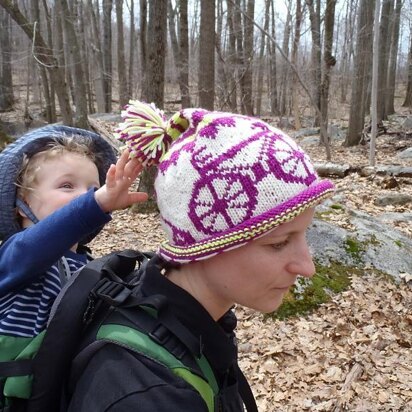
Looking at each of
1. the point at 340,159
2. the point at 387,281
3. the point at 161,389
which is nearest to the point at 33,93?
the point at 340,159

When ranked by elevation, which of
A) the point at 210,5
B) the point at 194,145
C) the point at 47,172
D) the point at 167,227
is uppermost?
the point at 210,5

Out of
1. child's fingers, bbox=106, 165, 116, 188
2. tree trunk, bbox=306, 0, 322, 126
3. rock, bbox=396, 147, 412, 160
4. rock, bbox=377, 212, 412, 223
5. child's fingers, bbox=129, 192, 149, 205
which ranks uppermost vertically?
tree trunk, bbox=306, 0, 322, 126

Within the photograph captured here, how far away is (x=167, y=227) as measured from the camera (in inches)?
55.0

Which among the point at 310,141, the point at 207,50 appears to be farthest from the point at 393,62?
the point at 207,50

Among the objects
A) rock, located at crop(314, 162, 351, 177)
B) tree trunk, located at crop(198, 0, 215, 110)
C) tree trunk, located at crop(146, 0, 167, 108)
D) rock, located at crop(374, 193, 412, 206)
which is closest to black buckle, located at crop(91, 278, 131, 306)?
tree trunk, located at crop(146, 0, 167, 108)

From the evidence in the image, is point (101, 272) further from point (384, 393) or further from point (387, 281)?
point (387, 281)

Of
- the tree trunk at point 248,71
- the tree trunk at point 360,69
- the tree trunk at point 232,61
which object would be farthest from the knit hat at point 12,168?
the tree trunk at point 248,71

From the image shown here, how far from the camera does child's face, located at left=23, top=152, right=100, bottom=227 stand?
1.70m

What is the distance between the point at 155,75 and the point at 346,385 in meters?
5.18

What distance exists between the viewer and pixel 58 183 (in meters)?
1.73

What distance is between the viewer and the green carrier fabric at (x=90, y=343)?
42.9 inches

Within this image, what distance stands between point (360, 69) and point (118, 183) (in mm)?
14339

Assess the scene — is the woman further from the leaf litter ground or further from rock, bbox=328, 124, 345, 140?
rock, bbox=328, 124, 345, 140

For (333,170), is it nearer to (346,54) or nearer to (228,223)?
(228,223)
